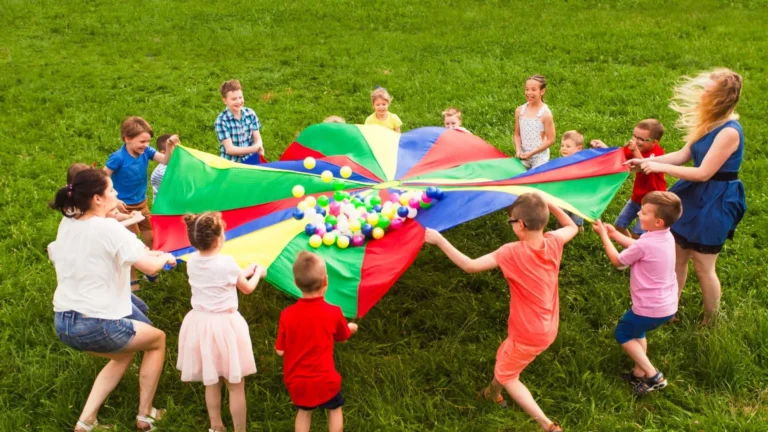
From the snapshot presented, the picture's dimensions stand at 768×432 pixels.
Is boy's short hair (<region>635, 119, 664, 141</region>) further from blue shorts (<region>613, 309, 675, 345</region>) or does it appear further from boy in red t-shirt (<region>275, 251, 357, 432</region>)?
boy in red t-shirt (<region>275, 251, 357, 432</region>)

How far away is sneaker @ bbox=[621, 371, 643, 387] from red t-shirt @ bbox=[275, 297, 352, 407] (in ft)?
6.11

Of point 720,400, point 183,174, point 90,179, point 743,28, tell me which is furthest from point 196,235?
point 743,28

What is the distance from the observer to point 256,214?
4.48 m

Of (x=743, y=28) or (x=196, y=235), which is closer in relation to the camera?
(x=196, y=235)

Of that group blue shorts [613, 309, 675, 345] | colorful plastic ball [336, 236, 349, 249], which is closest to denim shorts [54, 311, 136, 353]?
colorful plastic ball [336, 236, 349, 249]

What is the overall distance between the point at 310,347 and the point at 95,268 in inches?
47.8

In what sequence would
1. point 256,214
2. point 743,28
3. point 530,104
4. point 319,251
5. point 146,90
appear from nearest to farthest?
point 319,251, point 256,214, point 530,104, point 146,90, point 743,28

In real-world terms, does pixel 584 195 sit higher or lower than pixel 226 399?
higher

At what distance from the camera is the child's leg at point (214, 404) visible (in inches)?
135

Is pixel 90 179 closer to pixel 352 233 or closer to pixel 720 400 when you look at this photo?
pixel 352 233

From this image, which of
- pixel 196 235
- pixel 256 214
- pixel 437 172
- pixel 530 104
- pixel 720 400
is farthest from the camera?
pixel 530 104

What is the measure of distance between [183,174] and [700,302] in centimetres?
389

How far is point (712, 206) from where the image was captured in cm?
394

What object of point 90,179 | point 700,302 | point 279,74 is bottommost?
point 700,302
